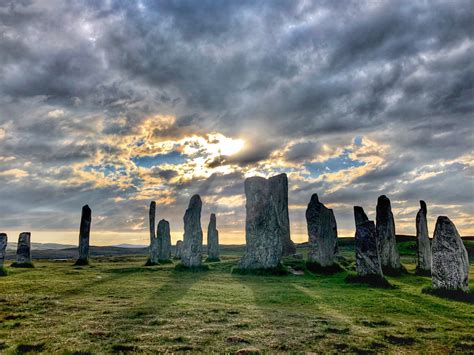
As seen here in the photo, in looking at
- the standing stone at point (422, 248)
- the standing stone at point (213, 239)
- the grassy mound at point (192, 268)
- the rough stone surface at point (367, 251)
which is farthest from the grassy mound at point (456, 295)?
the standing stone at point (213, 239)

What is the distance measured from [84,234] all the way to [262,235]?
71.4ft

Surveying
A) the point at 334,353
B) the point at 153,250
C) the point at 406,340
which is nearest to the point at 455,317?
the point at 406,340

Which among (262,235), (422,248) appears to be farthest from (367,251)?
(422,248)

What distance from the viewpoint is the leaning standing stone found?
114 feet

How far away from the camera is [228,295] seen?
19406 millimetres

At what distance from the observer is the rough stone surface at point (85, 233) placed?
4000 centimetres

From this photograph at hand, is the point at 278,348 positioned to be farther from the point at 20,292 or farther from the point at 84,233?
the point at 84,233

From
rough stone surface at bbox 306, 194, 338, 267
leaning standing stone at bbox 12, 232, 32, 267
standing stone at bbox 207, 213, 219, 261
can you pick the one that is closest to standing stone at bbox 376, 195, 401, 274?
rough stone surface at bbox 306, 194, 338, 267

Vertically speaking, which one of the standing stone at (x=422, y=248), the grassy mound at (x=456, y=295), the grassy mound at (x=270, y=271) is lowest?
the grassy mound at (x=456, y=295)

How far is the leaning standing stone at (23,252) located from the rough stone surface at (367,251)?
30146mm

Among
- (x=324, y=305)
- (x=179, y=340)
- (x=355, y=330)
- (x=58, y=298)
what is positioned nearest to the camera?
(x=179, y=340)

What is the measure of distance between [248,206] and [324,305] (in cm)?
1585

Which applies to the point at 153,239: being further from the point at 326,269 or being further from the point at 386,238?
the point at 386,238

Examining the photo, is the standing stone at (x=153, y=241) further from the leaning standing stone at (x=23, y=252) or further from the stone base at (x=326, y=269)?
the stone base at (x=326, y=269)
